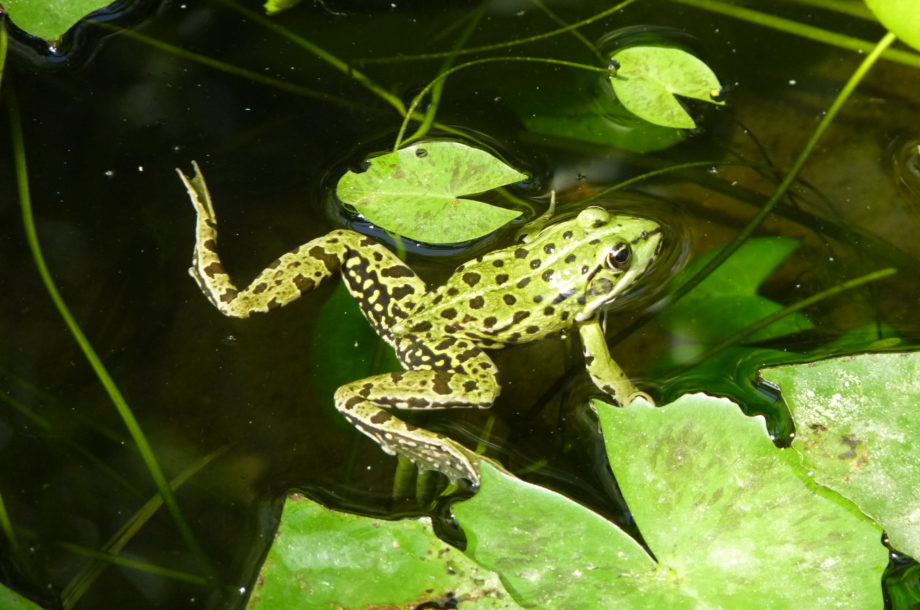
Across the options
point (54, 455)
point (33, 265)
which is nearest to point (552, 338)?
point (54, 455)

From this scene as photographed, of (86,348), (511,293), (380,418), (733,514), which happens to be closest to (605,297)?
(511,293)

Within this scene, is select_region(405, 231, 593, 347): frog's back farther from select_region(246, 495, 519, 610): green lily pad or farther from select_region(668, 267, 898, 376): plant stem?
select_region(246, 495, 519, 610): green lily pad

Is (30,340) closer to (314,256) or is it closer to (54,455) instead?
(54,455)

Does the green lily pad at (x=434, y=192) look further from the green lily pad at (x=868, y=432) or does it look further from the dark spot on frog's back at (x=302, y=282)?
the green lily pad at (x=868, y=432)

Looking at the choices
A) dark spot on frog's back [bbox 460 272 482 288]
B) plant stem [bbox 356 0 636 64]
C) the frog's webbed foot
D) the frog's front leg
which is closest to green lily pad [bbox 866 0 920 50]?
plant stem [bbox 356 0 636 64]

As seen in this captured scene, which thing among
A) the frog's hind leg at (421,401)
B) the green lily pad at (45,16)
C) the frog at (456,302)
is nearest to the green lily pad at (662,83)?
the frog at (456,302)

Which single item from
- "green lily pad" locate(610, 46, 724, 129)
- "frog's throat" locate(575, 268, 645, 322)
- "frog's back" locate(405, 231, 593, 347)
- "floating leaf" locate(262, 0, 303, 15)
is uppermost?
"floating leaf" locate(262, 0, 303, 15)
